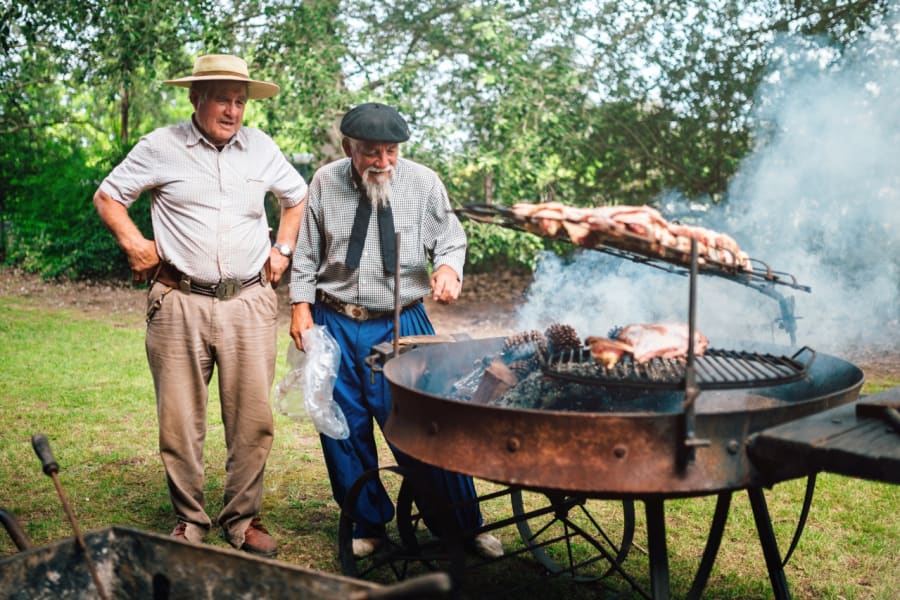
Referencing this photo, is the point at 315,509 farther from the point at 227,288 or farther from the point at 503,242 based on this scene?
the point at 503,242

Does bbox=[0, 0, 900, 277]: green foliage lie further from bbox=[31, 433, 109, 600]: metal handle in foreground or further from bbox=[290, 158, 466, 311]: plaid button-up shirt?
bbox=[31, 433, 109, 600]: metal handle in foreground

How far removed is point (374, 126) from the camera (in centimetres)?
362

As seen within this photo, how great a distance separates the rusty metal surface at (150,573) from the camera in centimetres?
200

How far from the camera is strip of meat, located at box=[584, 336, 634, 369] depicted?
2.86 metres

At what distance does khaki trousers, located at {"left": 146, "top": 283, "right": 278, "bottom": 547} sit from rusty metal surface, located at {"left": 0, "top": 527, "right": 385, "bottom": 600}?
5.60ft

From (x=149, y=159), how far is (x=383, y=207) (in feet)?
3.74

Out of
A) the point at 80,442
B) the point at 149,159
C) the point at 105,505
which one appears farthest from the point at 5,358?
the point at 149,159

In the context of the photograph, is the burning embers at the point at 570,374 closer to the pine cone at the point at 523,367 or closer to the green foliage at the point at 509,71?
the pine cone at the point at 523,367

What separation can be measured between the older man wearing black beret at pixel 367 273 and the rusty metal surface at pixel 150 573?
5.46 feet

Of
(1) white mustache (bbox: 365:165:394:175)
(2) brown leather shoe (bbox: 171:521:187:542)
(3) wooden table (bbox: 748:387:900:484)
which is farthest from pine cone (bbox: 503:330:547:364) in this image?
(2) brown leather shoe (bbox: 171:521:187:542)

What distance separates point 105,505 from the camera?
469cm

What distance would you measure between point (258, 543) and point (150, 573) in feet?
6.20

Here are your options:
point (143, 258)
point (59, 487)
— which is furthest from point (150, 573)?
point (143, 258)

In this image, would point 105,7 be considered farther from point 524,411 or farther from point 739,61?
point 524,411
